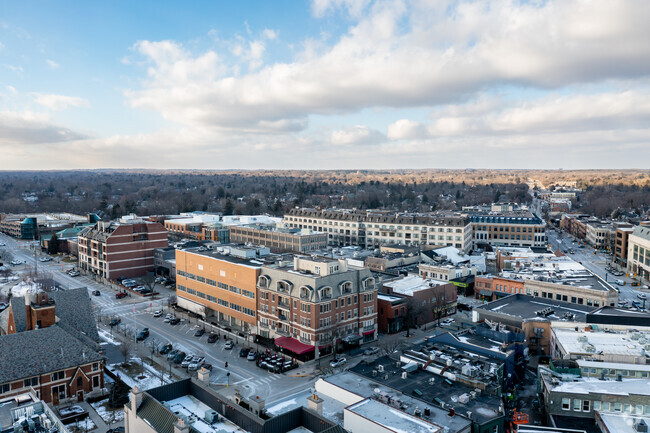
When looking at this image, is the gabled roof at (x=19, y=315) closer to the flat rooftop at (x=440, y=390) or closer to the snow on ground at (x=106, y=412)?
the snow on ground at (x=106, y=412)

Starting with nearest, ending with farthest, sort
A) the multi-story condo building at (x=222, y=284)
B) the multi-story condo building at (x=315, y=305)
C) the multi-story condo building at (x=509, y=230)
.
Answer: the multi-story condo building at (x=315, y=305) < the multi-story condo building at (x=222, y=284) < the multi-story condo building at (x=509, y=230)

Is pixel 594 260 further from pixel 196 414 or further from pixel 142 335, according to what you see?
pixel 196 414

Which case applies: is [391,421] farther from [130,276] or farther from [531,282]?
[130,276]

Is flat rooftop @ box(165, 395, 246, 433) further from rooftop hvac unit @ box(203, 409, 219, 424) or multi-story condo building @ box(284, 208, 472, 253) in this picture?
multi-story condo building @ box(284, 208, 472, 253)

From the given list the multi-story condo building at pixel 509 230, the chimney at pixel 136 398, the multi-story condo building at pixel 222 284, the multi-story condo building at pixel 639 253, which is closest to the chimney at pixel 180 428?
the chimney at pixel 136 398

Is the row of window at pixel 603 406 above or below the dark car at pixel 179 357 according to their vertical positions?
above

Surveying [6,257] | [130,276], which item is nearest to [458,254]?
[130,276]
